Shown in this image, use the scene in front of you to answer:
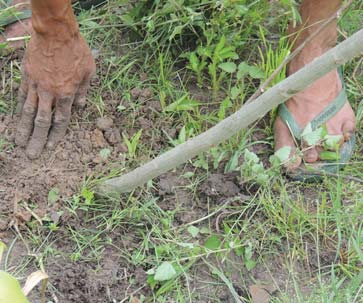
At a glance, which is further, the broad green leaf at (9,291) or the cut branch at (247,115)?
the cut branch at (247,115)

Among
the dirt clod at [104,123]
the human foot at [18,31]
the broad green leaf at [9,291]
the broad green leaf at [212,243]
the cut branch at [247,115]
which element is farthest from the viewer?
the human foot at [18,31]

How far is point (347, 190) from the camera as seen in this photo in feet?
7.30

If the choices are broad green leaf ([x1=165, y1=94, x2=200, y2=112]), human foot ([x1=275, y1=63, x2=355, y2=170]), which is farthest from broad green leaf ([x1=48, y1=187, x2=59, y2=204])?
human foot ([x1=275, y1=63, x2=355, y2=170])

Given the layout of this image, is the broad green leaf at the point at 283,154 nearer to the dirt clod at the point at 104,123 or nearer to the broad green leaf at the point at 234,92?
the broad green leaf at the point at 234,92

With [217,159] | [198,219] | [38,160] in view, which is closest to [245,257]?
[198,219]

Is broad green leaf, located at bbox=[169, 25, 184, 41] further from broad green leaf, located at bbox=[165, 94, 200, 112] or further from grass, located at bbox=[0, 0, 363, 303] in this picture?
broad green leaf, located at bbox=[165, 94, 200, 112]

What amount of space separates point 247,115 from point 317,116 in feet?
2.26

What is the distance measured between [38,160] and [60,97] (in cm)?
20

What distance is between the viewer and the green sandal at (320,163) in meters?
2.24

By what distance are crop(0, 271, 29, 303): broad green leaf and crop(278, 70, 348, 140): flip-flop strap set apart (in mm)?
1367

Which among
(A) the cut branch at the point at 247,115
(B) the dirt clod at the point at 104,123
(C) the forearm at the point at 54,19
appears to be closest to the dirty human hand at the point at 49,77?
(C) the forearm at the point at 54,19

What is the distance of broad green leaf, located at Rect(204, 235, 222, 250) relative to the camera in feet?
6.67

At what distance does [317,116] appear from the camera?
2.34 m

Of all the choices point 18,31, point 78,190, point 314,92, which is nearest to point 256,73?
point 314,92
